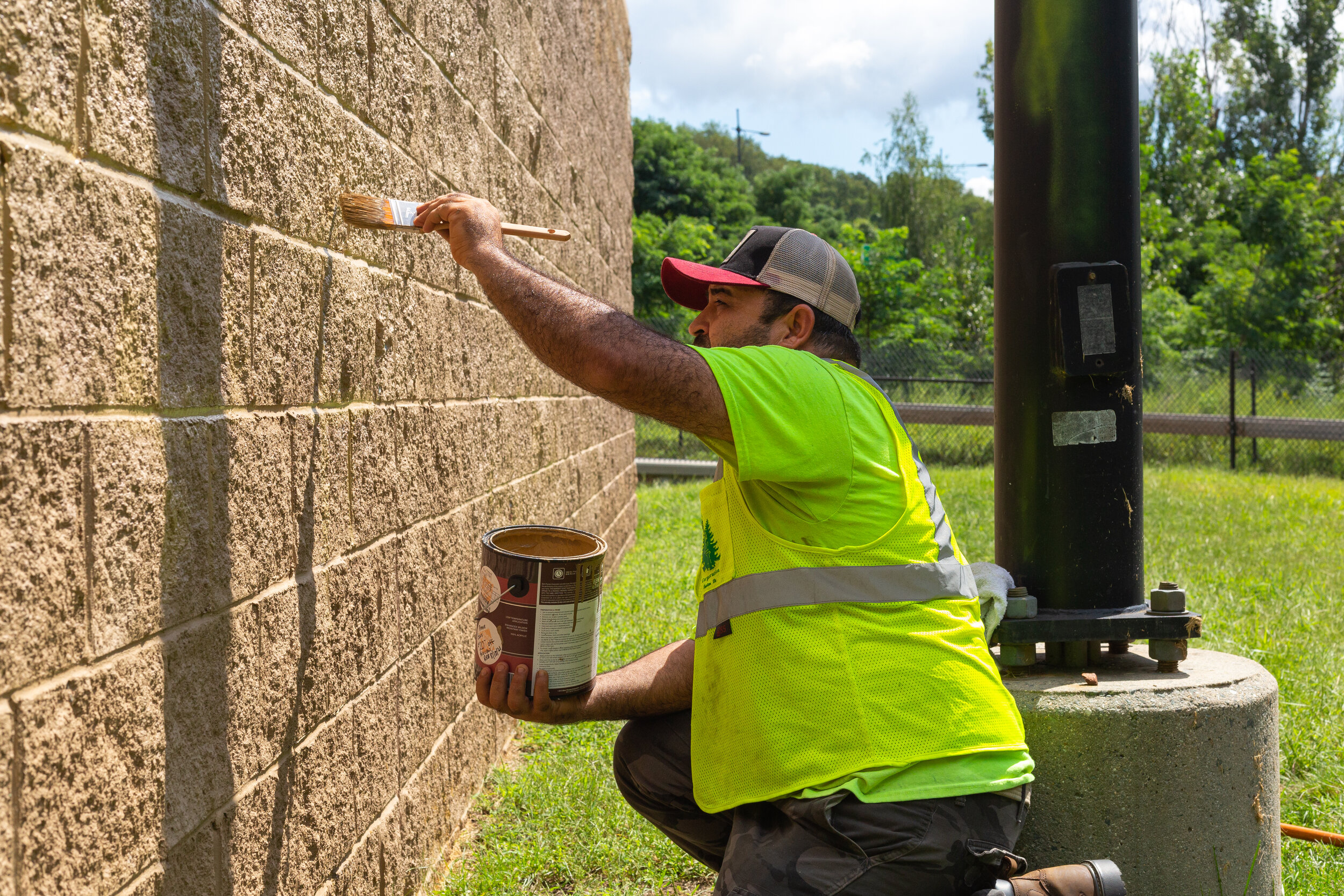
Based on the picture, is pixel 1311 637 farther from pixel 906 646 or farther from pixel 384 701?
pixel 384 701

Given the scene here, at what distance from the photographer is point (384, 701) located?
2818mm

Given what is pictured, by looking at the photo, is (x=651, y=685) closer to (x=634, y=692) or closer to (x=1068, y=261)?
(x=634, y=692)

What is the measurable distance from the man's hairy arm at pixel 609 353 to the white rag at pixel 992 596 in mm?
915

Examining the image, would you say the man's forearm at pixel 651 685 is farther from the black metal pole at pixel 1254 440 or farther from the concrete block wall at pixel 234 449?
the black metal pole at pixel 1254 440

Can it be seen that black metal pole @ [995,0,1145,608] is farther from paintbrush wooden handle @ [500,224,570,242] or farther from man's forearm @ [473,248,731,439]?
paintbrush wooden handle @ [500,224,570,242]

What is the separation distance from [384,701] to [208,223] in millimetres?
1477

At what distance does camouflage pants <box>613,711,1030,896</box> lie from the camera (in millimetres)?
1987

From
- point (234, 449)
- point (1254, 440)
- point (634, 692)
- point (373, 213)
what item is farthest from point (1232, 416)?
point (234, 449)

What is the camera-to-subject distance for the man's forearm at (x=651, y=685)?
2621 millimetres

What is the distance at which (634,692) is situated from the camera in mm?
2676

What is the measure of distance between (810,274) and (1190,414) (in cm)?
1722

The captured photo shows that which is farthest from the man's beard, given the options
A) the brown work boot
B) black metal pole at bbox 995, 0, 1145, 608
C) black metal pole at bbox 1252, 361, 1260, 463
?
black metal pole at bbox 1252, 361, 1260, 463

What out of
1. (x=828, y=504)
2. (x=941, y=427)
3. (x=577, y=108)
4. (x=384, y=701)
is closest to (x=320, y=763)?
(x=384, y=701)

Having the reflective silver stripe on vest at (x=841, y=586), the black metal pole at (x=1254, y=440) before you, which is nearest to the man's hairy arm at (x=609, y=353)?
the reflective silver stripe on vest at (x=841, y=586)
